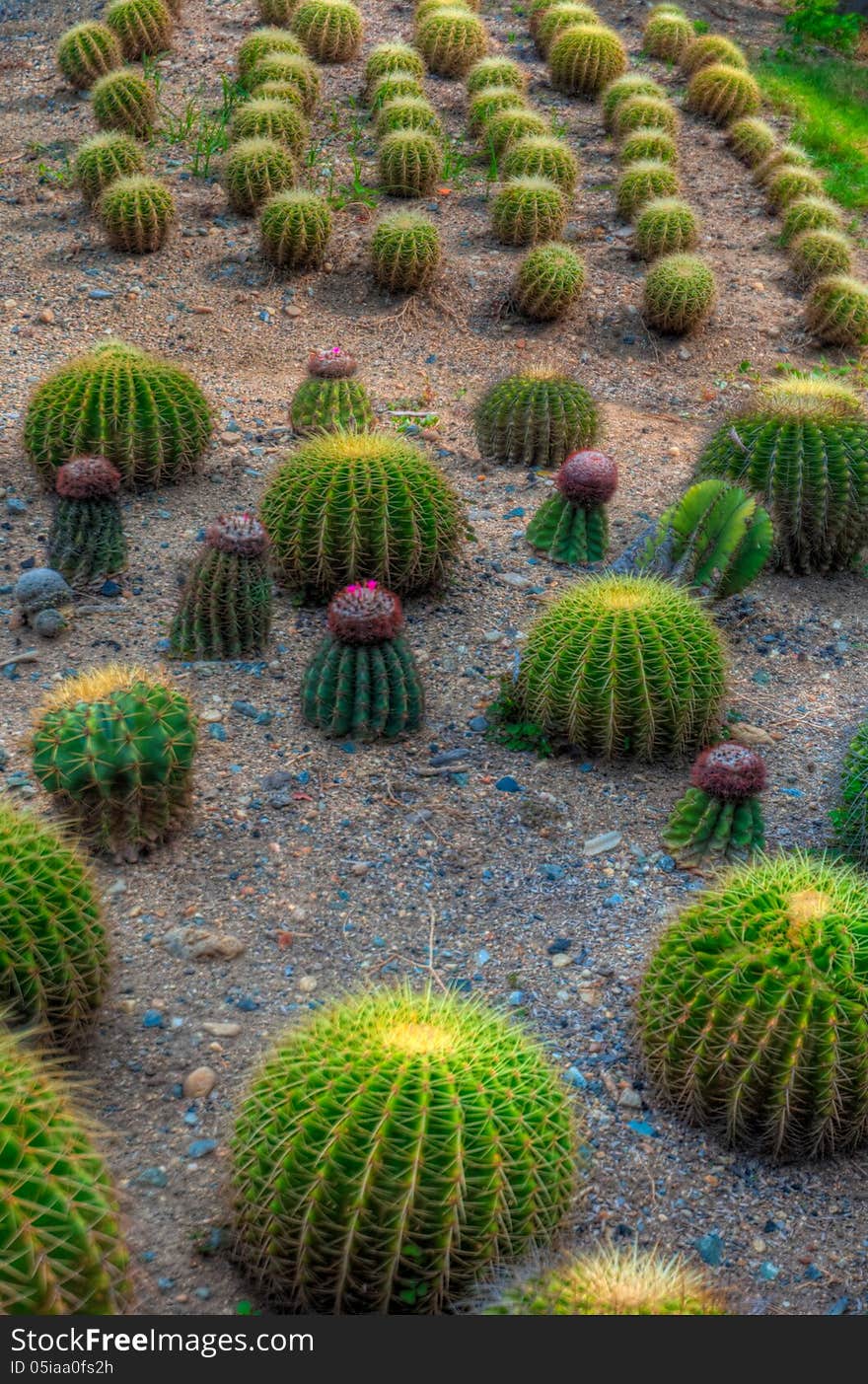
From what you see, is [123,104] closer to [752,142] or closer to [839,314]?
[752,142]

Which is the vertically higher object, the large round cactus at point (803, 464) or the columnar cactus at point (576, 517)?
the large round cactus at point (803, 464)

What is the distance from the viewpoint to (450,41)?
42.2ft

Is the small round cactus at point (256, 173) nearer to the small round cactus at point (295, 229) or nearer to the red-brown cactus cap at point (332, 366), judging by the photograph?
the small round cactus at point (295, 229)

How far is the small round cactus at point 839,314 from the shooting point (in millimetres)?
9930

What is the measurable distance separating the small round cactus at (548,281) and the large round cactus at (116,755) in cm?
590

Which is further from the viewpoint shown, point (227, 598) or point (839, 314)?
point (839, 314)

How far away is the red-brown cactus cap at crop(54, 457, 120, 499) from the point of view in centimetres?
616

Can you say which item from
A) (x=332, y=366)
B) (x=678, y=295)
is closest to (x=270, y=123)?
(x=678, y=295)

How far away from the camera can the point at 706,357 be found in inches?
386

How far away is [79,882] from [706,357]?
7.36 meters

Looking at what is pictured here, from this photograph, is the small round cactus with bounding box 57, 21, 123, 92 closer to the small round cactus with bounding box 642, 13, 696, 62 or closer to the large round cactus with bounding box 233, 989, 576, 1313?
the small round cactus with bounding box 642, 13, 696, 62

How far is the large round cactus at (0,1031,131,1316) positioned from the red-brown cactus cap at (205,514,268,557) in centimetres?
317

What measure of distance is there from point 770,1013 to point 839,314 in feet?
25.3

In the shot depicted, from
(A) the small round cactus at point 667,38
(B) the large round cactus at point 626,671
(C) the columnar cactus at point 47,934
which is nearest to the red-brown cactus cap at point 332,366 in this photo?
(B) the large round cactus at point 626,671
